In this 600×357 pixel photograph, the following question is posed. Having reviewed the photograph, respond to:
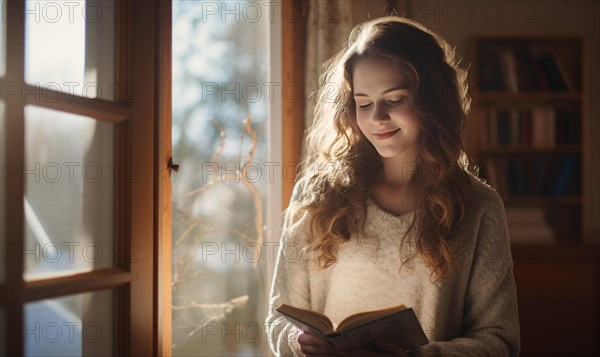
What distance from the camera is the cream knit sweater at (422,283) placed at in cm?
154

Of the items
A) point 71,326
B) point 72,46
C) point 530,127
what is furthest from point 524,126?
point 71,326

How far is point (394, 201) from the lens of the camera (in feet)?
5.48

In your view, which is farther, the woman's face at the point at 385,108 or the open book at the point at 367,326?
the woman's face at the point at 385,108

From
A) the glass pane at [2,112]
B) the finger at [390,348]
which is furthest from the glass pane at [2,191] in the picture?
the finger at [390,348]

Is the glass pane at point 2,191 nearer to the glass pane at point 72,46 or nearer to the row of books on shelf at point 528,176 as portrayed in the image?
the glass pane at point 72,46

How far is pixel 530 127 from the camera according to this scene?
3.39 m

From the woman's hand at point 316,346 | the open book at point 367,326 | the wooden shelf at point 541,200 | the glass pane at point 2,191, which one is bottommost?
the woman's hand at point 316,346

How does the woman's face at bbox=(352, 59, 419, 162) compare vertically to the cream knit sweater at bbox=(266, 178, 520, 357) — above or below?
above

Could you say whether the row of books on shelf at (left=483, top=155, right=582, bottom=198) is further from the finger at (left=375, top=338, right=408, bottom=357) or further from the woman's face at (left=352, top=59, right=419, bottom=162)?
the finger at (left=375, top=338, right=408, bottom=357)

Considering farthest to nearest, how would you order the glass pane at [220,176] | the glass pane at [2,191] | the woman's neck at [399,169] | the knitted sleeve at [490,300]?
the glass pane at [220,176]
the woman's neck at [399,169]
the knitted sleeve at [490,300]
the glass pane at [2,191]

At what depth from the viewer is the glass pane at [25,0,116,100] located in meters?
1.38

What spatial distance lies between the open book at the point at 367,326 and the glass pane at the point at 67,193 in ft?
1.87

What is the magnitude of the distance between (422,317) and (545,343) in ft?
6.12

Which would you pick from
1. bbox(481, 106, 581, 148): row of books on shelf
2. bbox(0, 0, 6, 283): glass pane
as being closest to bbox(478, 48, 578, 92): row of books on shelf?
bbox(481, 106, 581, 148): row of books on shelf
